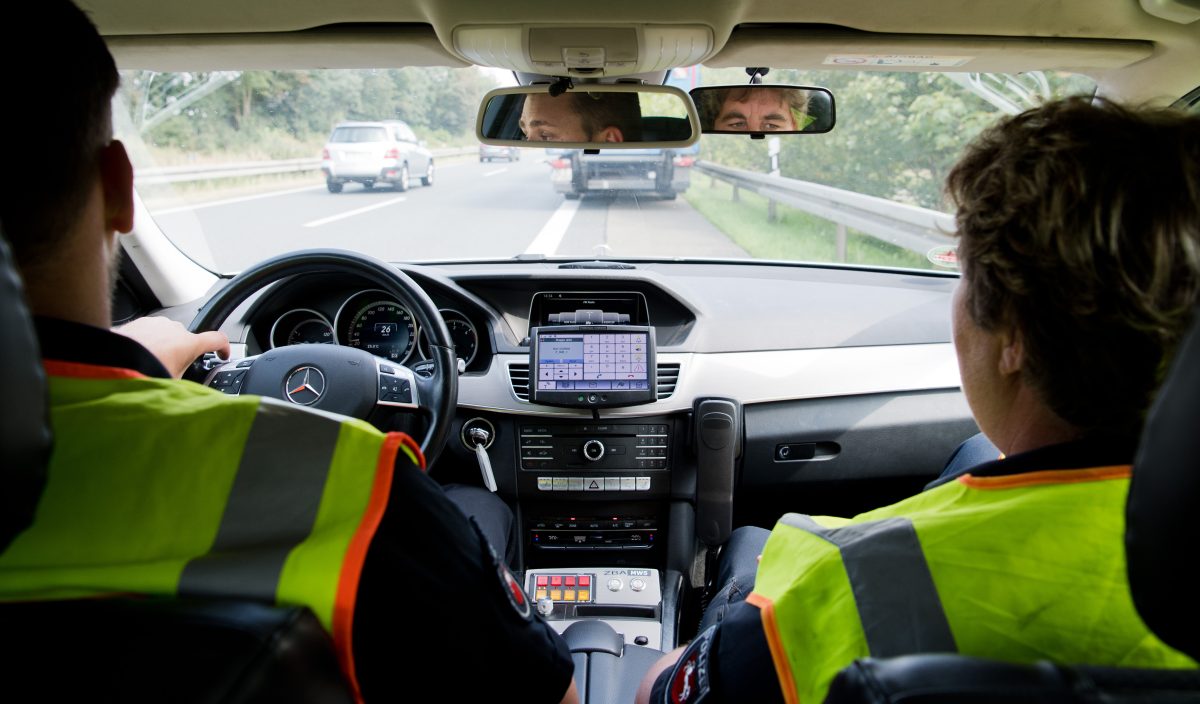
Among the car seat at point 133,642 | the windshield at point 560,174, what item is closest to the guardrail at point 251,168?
the windshield at point 560,174

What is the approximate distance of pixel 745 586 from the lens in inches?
92.4

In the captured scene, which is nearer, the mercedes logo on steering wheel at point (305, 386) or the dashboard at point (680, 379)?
the mercedes logo on steering wheel at point (305, 386)

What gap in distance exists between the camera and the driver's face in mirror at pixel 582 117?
9.00ft

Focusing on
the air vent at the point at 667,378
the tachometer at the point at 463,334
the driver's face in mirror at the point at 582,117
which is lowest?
the air vent at the point at 667,378

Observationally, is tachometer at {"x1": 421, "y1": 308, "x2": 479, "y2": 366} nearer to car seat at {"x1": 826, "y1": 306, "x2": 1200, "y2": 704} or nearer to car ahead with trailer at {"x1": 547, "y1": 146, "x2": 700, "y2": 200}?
car ahead with trailer at {"x1": 547, "y1": 146, "x2": 700, "y2": 200}

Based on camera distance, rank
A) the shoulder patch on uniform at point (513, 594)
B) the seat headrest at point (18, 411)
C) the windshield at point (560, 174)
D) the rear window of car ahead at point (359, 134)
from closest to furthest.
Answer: the seat headrest at point (18, 411) → the shoulder patch on uniform at point (513, 594) → the windshield at point (560, 174) → the rear window of car ahead at point (359, 134)

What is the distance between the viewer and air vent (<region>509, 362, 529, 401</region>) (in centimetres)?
342

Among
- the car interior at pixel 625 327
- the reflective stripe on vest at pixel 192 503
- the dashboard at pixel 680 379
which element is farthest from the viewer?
the dashboard at pixel 680 379

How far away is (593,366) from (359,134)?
5.78 m

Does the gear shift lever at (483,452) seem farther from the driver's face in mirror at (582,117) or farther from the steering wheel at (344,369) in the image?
the driver's face in mirror at (582,117)

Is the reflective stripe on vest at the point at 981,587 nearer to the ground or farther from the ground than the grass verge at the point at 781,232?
nearer to the ground

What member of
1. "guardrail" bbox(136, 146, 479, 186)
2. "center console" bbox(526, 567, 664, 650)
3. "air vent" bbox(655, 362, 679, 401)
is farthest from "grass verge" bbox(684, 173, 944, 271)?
"center console" bbox(526, 567, 664, 650)

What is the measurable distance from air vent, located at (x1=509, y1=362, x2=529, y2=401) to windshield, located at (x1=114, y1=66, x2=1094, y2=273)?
84 cm

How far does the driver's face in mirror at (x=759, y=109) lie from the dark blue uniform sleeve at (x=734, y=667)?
80.9 inches
